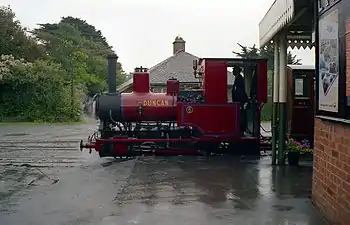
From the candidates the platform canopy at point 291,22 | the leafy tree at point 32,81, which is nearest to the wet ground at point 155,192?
the platform canopy at point 291,22

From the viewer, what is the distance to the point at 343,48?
17.5ft

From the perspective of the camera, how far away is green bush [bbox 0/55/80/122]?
114ft

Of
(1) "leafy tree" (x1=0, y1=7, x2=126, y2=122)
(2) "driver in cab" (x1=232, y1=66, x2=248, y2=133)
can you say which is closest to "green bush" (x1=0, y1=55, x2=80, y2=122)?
(1) "leafy tree" (x1=0, y1=7, x2=126, y2=122)

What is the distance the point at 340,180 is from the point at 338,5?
1.89 metres

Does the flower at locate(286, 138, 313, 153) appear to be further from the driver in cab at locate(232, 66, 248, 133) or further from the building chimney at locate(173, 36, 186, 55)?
the building chimney at locate(173, 36, 186, 55)

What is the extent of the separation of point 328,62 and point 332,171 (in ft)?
4.12

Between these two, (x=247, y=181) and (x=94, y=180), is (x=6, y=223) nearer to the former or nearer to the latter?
(x=94, y=180)

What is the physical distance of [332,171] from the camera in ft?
18.8

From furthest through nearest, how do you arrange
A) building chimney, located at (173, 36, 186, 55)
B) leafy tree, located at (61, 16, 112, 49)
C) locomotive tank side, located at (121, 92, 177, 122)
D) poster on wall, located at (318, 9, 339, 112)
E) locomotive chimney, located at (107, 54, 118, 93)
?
leafy tree, located at (61, 16, 112, 49) < building chimney, located at (173, 36, 186, 55) < locomotive tank side, located at (121, 92, 177, 122) < locomotive chimney, located at (107, 54, 118, 93) < poster on wall, located at (318, 9, 339, 112)

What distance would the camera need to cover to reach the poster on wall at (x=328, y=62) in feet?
18.3

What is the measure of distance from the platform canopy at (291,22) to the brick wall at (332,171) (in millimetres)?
1730

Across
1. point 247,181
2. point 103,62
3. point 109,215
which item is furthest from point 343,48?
point 103,62

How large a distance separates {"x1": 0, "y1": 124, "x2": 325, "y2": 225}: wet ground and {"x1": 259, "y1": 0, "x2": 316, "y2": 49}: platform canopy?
A: 266cm

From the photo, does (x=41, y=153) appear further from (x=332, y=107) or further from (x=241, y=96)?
(x=332, y=107)
